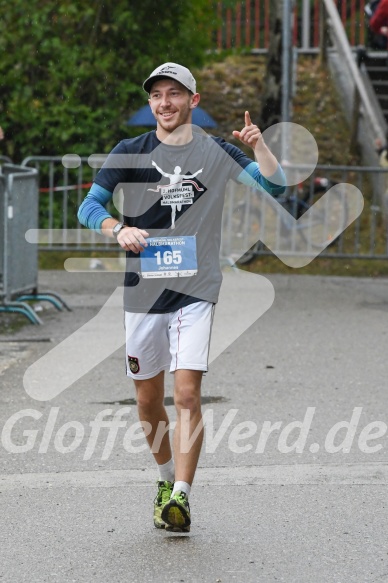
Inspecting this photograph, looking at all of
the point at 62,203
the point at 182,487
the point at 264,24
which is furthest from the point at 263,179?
the point at 264,24

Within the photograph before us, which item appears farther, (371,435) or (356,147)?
(356,147)

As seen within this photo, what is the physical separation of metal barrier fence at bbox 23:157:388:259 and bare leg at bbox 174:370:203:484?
9773 millimetres

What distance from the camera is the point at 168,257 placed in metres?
5.73

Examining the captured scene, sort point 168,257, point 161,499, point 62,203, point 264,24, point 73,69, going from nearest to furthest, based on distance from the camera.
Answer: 1. point 168,257
2. point 161,499
3. point 62,203
4. point 73,69
5. point 264,24

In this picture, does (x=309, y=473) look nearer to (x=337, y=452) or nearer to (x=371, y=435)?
(x=337, y=452)

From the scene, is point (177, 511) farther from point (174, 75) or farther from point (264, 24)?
point (264, 24)

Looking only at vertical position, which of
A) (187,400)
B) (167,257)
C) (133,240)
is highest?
(133,240)

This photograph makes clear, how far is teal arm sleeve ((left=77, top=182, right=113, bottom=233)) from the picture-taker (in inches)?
227

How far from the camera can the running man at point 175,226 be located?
18.8 ft

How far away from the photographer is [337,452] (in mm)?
7191

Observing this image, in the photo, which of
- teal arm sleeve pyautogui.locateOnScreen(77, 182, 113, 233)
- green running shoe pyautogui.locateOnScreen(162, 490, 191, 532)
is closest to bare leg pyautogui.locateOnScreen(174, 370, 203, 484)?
green running shoe pyautogui.locateOnScreen(162, 490, 191, 532)

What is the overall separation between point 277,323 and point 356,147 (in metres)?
8.43

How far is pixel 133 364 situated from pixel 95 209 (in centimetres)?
69

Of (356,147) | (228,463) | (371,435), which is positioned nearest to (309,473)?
(228,463)
